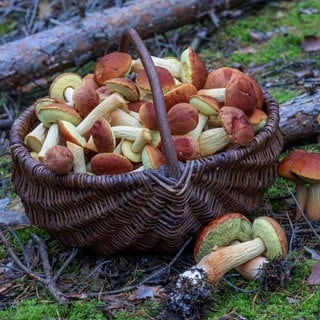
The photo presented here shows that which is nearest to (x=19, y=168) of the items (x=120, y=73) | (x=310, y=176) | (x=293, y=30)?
(x=120, y=73)

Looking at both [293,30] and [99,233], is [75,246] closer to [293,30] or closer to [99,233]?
[99,233]

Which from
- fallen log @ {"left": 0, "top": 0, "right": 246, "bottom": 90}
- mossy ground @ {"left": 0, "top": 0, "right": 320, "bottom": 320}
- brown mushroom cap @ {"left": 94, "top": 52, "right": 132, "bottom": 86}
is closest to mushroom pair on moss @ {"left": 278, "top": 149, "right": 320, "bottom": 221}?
mossy ground @ {"left": 0, "top": 0, "right": 320, "bottom": 320}

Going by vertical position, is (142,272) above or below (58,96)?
below

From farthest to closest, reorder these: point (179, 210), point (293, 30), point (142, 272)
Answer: point (293, 30) < point (142, 272) < point (179, 210)

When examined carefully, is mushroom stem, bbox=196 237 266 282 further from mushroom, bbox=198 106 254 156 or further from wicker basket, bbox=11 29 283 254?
mushroom, bbox=198 106 254 156

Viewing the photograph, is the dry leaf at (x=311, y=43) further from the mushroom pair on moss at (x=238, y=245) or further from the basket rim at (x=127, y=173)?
the mushroom pair on moss at (x=238, y=245)

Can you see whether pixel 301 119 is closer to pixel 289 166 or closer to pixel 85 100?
pixel 289 166
